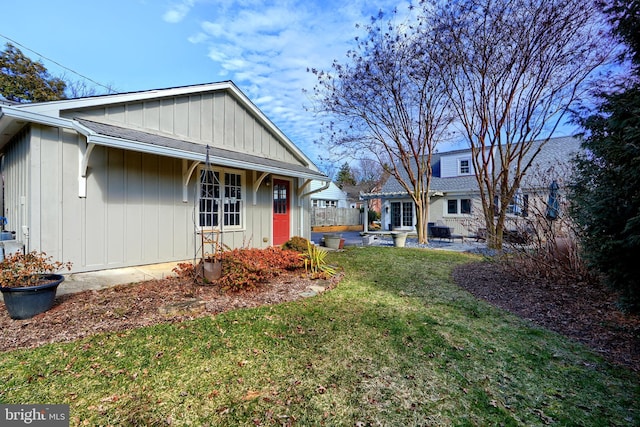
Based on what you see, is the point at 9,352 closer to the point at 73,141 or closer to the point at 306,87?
the point at 73,141

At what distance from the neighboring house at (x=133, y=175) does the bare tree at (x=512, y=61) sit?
267 inches

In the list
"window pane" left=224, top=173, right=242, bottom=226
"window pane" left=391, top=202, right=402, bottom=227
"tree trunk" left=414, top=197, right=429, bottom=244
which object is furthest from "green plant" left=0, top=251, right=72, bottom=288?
"window pane" left=391, top=202, right=402, bottom=227

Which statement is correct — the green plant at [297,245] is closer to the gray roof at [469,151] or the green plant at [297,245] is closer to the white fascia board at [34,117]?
the white fascia board at [34,117]

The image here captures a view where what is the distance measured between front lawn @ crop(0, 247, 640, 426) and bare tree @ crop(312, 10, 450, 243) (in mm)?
9847

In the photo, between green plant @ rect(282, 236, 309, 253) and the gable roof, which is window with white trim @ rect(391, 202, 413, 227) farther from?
the gable roof

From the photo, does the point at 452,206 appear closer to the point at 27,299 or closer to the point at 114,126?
the point at 114,126

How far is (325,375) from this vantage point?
2.64 meters

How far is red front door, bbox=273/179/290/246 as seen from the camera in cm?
939

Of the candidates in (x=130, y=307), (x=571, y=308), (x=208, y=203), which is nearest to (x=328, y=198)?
(x=208, y=203)

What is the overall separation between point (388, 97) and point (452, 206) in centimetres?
860

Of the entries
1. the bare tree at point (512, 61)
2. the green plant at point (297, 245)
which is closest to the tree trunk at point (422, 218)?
the bare tree at point (512, 61)

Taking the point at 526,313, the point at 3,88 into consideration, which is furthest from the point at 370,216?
the point at 3,88

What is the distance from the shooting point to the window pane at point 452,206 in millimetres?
17281
